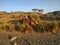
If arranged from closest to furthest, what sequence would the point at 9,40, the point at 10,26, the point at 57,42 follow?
1. the point at 57,42
2. the point at 9,40
3. the point at 10,26

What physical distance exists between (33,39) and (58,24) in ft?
28.6

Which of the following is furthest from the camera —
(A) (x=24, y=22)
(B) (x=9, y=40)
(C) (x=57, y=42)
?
(A) (x=24, y=22)

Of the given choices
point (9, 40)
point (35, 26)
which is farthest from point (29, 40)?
point (35, 26)

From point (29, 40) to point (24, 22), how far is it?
979 cm

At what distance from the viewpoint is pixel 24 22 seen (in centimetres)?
2636

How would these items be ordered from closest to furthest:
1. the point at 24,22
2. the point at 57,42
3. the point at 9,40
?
the point at 57,42 < the point at 9,40 < the point at 24,22

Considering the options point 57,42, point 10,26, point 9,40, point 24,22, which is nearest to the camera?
point 57,42

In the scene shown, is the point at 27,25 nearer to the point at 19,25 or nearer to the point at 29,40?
the point at 19,25

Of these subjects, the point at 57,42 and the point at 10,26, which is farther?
the point at 10,26

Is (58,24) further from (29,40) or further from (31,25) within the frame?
(29,40)

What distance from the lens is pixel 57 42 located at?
630 inches

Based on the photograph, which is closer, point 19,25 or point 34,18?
point 19,25

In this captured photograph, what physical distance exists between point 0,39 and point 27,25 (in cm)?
817

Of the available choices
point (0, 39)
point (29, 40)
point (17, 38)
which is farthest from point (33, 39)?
point (0, 39)
